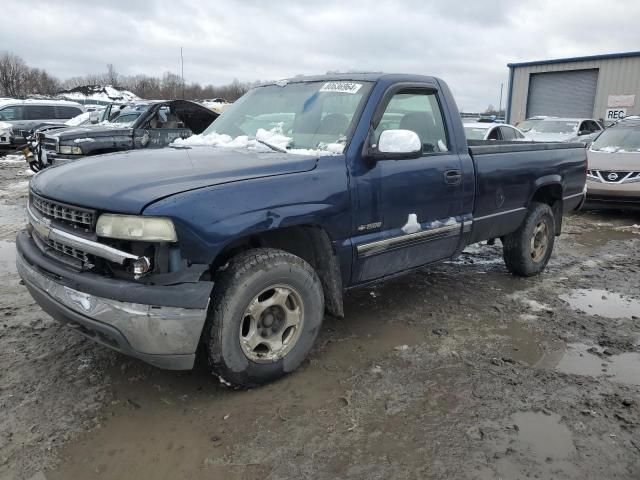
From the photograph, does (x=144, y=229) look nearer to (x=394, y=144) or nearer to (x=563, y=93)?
(x=394, y=144)

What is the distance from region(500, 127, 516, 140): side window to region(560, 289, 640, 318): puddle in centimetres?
777

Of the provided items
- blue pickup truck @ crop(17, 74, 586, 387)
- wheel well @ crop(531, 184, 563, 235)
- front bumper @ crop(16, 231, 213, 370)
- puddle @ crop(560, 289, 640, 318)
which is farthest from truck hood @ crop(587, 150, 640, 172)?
front bumper @ crop(16, 231, 213, 370)

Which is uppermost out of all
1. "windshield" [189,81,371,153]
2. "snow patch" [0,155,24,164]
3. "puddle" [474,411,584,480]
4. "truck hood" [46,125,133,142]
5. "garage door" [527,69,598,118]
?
"garage door" [527,69,598,118]

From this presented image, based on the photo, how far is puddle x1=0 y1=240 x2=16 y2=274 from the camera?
17.3 feet

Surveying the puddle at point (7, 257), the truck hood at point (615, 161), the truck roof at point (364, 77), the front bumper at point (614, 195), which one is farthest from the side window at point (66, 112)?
the truck roof at point (364, 77)

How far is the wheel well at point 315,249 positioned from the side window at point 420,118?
99 cm

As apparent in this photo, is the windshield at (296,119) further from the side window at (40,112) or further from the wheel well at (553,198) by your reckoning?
the side window at (40,112)

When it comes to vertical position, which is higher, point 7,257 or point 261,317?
point 261,317

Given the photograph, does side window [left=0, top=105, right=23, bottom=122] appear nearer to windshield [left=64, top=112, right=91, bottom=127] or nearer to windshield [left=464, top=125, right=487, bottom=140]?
windshield [left=64, top=112, right=91, bottom=127]

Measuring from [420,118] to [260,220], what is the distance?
73.5 inches

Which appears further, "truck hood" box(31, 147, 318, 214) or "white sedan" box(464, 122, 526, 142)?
"white sedan" box(464, 122, 526, 142)

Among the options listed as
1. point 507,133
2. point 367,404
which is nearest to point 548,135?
point 507,133

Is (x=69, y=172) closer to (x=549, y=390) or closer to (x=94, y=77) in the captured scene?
(x=549, y=390)

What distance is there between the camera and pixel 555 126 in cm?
1562
